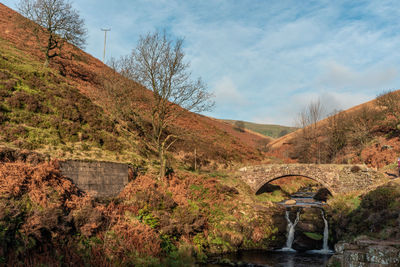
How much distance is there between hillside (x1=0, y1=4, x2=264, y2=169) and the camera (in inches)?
746

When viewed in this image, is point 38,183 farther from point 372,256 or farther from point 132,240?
point 372,256

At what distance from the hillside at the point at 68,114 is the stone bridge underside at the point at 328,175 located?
675 cm

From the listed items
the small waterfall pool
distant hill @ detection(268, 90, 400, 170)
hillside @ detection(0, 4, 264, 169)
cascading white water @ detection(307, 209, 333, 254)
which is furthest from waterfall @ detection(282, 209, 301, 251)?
distant hill @ detection(268, 90, 400, 170)

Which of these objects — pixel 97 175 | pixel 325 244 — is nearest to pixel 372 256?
pixel 325 244

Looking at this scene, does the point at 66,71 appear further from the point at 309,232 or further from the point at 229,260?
the point at 309,232

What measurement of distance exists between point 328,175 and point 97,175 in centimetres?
2097

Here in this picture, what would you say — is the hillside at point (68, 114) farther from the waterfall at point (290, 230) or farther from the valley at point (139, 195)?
the waterfall at point (290, 230)

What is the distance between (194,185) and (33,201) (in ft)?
41.0

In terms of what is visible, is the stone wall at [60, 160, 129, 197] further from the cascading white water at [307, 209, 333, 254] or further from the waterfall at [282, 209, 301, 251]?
the cascading white water at [307, 209, 333, 254]

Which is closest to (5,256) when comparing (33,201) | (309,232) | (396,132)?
(33,201)

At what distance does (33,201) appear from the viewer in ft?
38.7

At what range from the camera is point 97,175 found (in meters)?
16.1

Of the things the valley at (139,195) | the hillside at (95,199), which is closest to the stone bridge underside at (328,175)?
the valley at (139,195)

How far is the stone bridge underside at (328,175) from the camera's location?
23.8 meters
